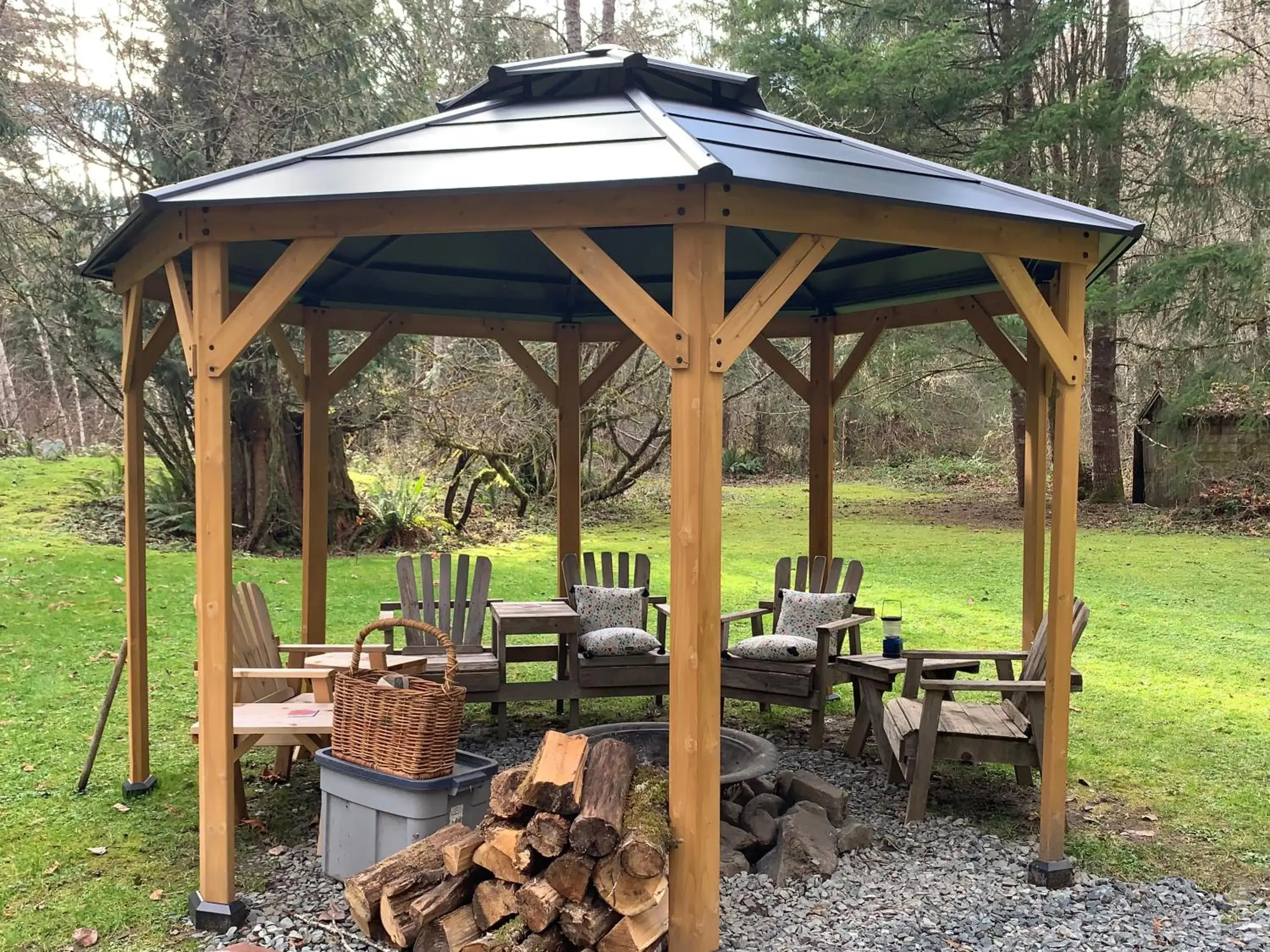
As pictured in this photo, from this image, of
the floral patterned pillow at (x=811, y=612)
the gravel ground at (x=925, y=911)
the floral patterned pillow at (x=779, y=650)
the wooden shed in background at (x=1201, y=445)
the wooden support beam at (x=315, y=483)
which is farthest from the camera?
the wooden shed in background at (x=1201, y=445)

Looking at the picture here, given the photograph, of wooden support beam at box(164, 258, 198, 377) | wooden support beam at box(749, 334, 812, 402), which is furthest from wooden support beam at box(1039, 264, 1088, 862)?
wooden support beam at box(164, 258, 198, 377)

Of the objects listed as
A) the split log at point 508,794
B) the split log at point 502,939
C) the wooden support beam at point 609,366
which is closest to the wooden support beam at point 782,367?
the wooden support beam at point 609,366

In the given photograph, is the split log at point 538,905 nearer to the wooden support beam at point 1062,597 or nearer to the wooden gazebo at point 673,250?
the wooden gazebo at point 673,250

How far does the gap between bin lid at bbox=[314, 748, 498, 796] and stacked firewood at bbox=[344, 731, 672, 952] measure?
0.26 meters

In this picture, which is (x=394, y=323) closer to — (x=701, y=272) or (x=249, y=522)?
(x=701, y=272)

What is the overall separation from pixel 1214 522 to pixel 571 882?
13.5 meters

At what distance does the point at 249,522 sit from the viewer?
36.6 feet

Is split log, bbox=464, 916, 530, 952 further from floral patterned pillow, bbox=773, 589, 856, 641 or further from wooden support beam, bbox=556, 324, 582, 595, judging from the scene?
wooden support beam, bbox=556, 324, 582, 595

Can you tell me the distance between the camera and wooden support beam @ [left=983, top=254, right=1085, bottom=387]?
367 centimetres

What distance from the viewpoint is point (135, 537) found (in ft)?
14.4

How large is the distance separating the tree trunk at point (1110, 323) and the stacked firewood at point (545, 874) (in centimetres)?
1162

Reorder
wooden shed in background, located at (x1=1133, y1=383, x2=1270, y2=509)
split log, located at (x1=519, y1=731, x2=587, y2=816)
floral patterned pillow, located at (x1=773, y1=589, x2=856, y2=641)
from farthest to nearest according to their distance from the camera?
wooden shed in background, located at (x1=1133, y1=383, x2=1270, y2=509) → floral patterned pillow, located at (x1=773, y1=589, x2=856, y2=641) → split log, located at (x1=519, y1=731, x2=587, y2=816)

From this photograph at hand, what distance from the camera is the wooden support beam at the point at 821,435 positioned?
6.57 m

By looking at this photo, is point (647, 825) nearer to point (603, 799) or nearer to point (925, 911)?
point (603, 799)
